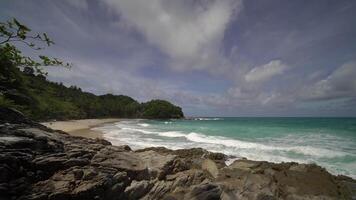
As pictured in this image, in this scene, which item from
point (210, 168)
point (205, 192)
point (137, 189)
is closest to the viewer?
point (137, 189)

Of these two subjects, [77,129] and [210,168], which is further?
[77,129]

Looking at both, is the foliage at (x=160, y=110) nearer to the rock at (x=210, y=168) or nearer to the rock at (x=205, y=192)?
the rock at (x=210, y=168)

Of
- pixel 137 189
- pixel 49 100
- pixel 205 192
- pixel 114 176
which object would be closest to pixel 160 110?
pixel 49 100

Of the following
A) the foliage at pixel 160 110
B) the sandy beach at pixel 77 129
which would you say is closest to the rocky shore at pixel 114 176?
the sandy beach at pixel 77 129

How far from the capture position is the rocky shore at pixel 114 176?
16.0ft

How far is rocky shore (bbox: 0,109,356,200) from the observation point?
4.88 meters

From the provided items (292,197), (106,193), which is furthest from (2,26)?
(292,197)

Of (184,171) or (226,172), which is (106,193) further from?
(226,172)

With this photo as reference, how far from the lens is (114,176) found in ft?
19.3

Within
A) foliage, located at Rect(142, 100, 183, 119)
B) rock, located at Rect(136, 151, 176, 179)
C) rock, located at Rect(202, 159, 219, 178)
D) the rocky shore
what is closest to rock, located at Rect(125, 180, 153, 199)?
the rocky shore

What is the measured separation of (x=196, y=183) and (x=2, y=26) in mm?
6666

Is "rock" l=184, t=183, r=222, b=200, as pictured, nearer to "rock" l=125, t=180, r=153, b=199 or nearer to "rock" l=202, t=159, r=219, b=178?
"rock" l=125, t=180, r=153, b=199

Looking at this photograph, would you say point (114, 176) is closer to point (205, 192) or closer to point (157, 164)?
point (157, 164)

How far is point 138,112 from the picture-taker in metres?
106
